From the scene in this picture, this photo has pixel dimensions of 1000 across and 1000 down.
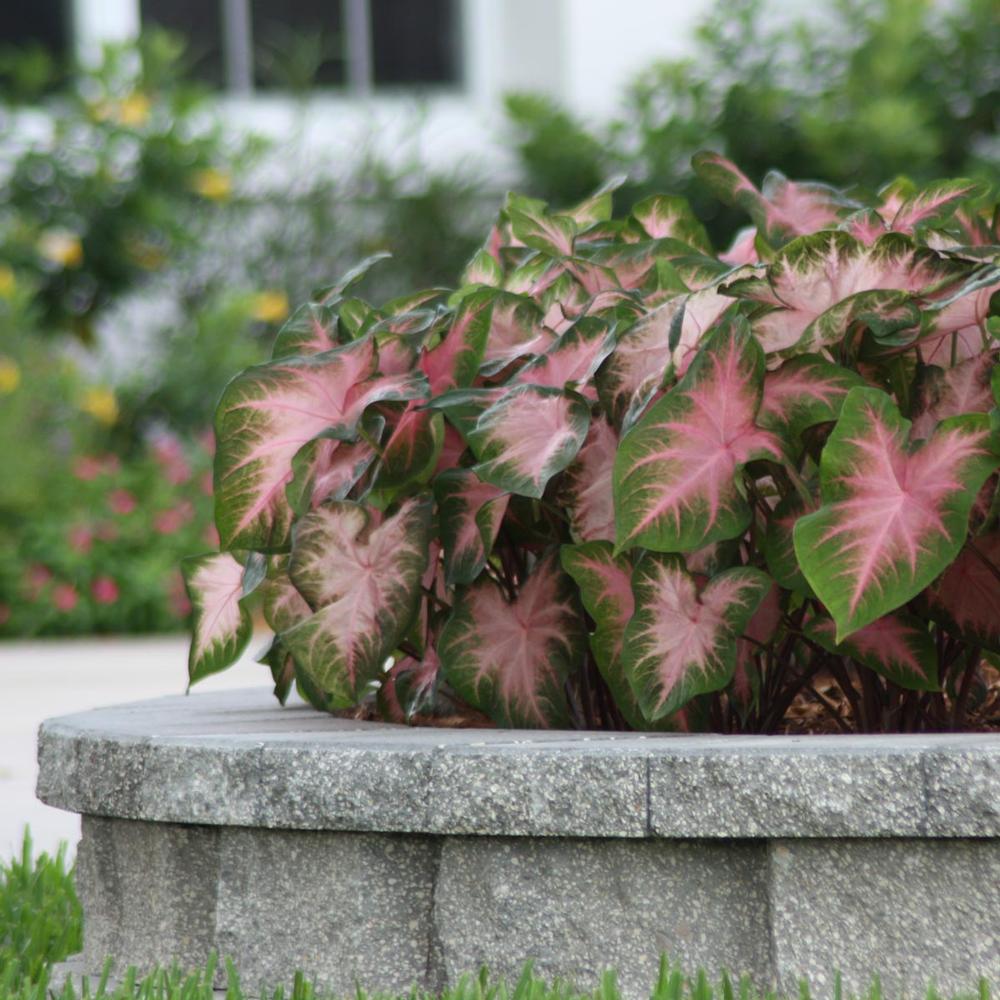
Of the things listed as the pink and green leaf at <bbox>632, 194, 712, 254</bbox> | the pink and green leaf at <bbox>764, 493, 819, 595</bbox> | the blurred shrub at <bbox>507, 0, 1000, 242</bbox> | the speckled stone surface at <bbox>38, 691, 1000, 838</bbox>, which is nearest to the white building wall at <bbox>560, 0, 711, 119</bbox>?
the blurred shrub at <bbox>507, 0, 1000, 242</bbox>

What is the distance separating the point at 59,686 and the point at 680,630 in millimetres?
4579

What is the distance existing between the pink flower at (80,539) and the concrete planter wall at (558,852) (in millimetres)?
6231

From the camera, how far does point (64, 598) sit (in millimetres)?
8266

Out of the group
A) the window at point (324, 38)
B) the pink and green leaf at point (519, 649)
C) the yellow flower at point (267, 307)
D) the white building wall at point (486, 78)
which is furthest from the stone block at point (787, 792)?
the window at point (324, 38)

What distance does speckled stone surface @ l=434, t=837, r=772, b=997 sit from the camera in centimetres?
198

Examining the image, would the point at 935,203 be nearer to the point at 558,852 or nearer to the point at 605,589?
the point at 605,589

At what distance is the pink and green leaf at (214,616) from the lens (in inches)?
101

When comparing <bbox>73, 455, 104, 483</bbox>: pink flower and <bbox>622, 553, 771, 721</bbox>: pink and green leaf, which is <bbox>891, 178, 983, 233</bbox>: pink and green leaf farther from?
<bbox>73, 455, 104, 483</bbox>: pink flower

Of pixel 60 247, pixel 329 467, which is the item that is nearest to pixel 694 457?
pixel 329 467

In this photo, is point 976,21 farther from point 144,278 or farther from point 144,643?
point 144,643

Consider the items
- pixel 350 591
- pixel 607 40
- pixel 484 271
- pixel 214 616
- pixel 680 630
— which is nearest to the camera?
pixel 680 630

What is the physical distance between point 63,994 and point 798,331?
1178 mm

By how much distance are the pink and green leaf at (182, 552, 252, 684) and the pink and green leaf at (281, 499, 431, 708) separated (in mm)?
266

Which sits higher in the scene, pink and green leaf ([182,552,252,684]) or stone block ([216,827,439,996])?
pink and green leaf ([182,552,252,684])
